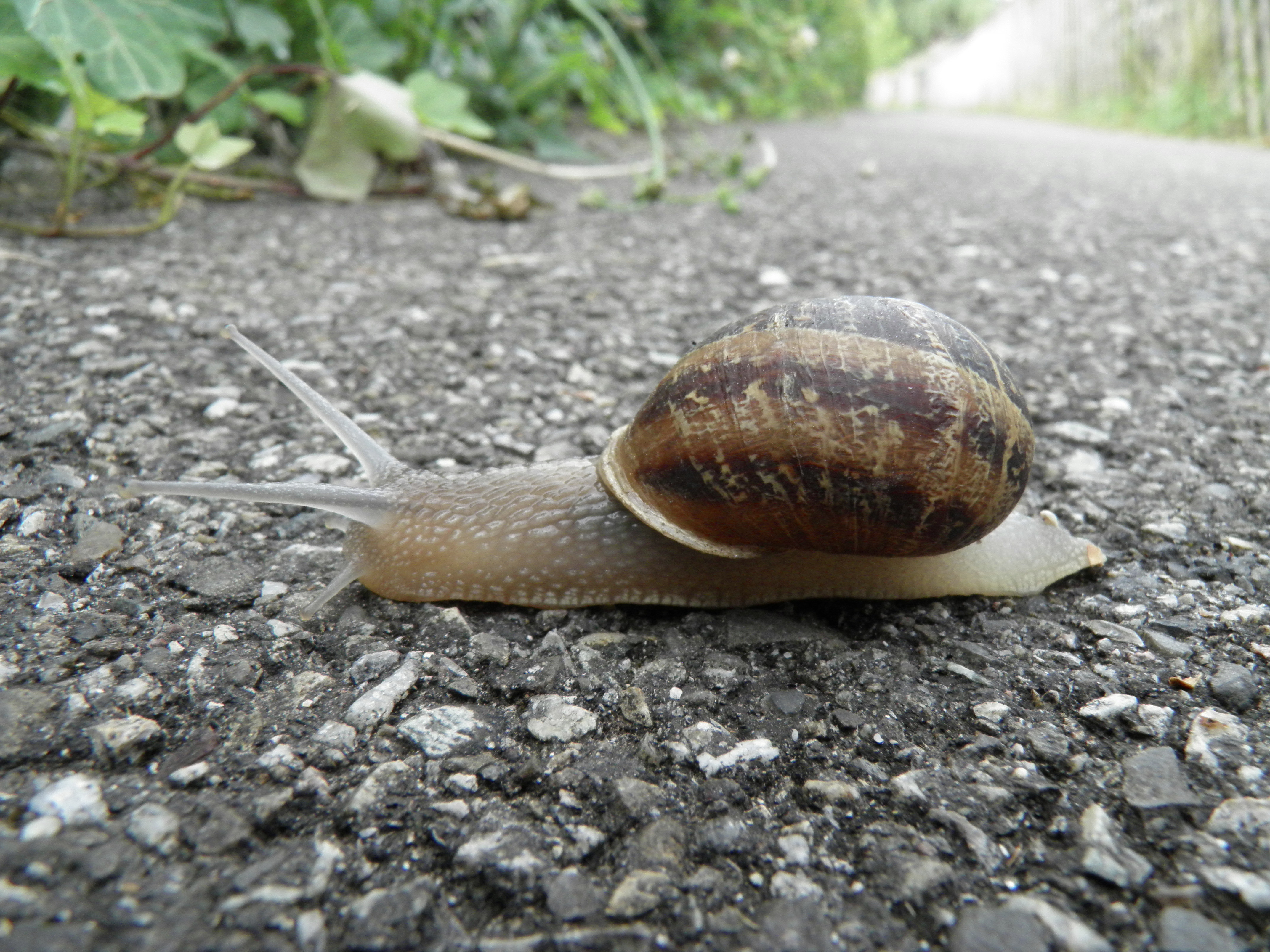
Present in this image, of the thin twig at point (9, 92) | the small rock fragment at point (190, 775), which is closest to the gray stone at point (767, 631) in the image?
the small rock fragment at point (190, 775)

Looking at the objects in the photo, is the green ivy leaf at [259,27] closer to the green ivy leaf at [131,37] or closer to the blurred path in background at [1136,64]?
the green ivy leaf at [131,37]

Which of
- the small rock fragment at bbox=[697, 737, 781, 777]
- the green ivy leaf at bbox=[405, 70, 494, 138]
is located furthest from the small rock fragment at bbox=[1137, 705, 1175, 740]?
the green ivy leaf at bbox=[405, 70, 494, 138]

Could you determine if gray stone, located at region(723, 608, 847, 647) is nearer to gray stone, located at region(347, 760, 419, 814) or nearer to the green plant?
gray stone, located at region(347, 760, 419, 814)

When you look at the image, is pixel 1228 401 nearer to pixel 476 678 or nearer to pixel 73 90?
pixel 476 678

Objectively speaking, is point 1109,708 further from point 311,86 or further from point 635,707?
point 311,86

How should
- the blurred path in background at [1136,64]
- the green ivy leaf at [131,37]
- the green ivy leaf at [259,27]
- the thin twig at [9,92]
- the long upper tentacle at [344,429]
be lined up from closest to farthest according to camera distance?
the long upper tentacle at [344,429] < the green ivy leaf at [131,37] < the thin twig at [9,92] < the green ivy leaf at [259,27] < the blurred path in background at [1136,64]

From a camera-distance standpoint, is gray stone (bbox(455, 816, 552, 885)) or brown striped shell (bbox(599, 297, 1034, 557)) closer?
gray stone (bbox(455, 816, 552, 885))
